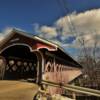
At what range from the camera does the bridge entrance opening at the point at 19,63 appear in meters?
22.2

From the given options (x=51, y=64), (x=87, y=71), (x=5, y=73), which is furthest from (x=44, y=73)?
(x=87, y=71)

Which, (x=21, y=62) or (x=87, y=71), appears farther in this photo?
(x=87, y=71)

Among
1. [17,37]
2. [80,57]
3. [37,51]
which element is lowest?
[37,51]

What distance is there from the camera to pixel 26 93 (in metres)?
13.2

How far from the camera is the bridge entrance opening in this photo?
22219 millimetres

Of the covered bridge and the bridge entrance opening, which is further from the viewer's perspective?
the bridge entrance opening

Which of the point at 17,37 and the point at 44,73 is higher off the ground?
the point at 17,37

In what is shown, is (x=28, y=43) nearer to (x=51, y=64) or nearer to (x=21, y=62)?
(x=51, y=64)

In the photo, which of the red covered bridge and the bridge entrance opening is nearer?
the red covered bridge

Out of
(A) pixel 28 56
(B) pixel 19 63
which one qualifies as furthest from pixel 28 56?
(B) pixel 19 63

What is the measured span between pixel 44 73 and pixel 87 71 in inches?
1591

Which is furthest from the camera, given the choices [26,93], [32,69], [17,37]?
[32,69]

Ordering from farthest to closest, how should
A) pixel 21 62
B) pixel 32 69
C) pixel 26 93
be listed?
1. pixel 32 69
2. pixel 21 62
3. pixel 26 93

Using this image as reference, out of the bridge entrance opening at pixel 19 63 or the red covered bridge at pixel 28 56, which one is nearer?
the red covered bridge at pixel 28 56
